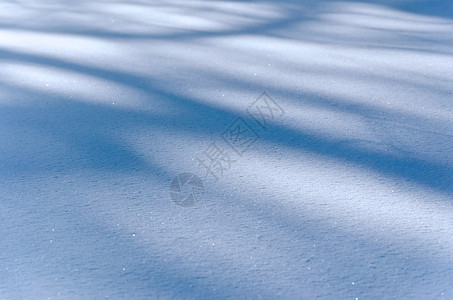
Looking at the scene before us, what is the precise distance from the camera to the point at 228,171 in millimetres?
3273

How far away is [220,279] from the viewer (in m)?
2.31

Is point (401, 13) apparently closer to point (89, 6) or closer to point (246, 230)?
point (89, 6)

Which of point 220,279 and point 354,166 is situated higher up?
point 354,166

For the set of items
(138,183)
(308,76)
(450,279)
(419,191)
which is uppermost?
(308,76)

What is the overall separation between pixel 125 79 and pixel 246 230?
261cm

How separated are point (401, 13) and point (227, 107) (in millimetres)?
4747

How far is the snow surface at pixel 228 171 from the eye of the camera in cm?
234

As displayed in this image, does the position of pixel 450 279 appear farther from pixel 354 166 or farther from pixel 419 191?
pixel 354 166

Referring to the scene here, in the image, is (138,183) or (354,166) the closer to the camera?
(138,183)

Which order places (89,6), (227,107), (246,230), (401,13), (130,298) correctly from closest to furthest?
(130,298)
(246,230)
(227,107)
(401,13)
(89,6)

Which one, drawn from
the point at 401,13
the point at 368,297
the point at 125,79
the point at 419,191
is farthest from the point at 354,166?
the point at 401,13

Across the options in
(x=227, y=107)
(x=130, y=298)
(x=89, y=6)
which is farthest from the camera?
(x=89, y=6)

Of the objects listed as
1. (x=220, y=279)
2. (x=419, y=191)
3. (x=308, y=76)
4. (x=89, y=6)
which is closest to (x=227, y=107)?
(x=308, y=76)

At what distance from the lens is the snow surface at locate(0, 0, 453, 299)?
2342 millimetres
